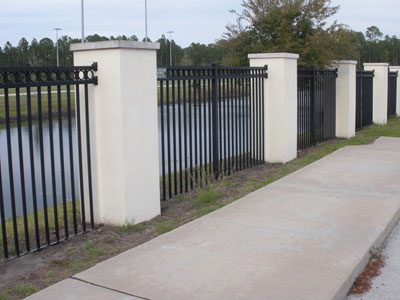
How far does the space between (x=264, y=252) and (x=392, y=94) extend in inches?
650

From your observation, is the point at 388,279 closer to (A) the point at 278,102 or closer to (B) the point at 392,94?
(A) the point at 278,102

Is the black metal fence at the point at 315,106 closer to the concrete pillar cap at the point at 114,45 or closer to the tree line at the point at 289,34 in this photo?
the tree line at the point at 289,34

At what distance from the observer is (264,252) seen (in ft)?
15.2

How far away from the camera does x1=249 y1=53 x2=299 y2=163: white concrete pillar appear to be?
368 inches

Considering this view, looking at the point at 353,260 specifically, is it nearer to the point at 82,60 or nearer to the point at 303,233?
the point at 303,233

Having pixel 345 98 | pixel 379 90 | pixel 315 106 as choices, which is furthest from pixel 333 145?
pixel 379 90

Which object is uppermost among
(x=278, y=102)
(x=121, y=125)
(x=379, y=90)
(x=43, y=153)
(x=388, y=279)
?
(x=379, y=90)

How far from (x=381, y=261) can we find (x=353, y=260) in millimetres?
480

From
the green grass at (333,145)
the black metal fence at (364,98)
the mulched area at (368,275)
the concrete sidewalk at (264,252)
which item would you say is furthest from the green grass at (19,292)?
the black metal fence at (364,98)

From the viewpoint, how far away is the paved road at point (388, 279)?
3977mm

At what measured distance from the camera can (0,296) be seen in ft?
12.7

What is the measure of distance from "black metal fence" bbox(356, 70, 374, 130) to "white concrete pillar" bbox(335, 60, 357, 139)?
1.43m

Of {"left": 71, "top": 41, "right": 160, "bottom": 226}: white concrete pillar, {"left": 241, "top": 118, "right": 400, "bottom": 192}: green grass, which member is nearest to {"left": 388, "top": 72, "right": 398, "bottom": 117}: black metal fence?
{"left": 241, "top": 118, "right": 400, "bottom": 192}: green grass

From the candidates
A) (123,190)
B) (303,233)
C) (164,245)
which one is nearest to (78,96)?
(123,190)
